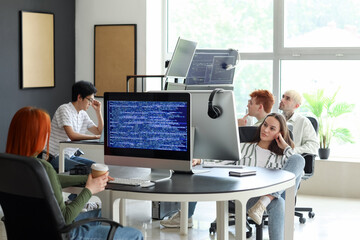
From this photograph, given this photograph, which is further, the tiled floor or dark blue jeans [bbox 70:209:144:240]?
the tiled floor

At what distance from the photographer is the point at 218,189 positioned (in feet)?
9.92

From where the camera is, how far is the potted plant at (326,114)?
648 centimetres

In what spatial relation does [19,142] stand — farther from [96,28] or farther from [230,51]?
[96,28]

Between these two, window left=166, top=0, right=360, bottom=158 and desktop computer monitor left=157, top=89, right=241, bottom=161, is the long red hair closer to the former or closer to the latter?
desktop computer monitor left=157, top=89, right=241, bottom=161

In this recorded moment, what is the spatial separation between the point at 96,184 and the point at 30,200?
48 cm

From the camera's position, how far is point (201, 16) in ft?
24.1

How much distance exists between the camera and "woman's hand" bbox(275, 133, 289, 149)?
413cm

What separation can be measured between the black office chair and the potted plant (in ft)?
14.2

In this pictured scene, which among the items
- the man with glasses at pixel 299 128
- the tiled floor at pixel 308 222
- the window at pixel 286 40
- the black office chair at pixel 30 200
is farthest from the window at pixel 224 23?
the black office chair at pixel 30 200

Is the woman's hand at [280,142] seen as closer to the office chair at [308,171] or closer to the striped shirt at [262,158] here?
the striped shirt at [262,158]

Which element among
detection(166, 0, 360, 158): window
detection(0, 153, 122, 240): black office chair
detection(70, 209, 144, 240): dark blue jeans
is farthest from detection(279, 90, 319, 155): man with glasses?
detection(0, 153, 122, 240): black office chair

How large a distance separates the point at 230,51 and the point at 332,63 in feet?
6.08

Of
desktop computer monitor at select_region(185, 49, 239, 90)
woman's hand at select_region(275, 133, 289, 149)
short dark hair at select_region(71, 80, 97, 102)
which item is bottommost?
woman's hand at select_region(275, 133, 289, 149)

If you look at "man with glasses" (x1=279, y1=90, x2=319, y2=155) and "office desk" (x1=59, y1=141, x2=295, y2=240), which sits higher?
"man with glasses" (x1=279, y1=90, x2=319, y2=155)
